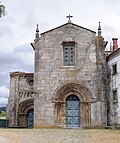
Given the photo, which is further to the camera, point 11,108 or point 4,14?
point 11,108

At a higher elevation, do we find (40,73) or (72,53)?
(72,53)

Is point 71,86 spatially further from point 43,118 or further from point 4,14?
point 4,14

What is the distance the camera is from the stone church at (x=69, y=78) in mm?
24547

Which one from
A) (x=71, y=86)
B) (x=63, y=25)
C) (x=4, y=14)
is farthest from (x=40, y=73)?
(x=4, y=14)

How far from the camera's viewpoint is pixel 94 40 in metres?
25.9

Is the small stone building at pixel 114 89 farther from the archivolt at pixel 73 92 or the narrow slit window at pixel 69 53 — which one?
Result: the narrow slit window at pixel 69 53

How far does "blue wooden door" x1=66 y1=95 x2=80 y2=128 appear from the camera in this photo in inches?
976

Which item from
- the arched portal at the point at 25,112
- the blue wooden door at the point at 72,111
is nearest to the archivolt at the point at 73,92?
the blue wooden door at the point at 72,111

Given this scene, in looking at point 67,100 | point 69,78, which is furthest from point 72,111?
point 69,78

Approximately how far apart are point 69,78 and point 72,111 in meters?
2.82

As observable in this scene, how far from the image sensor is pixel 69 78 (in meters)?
25.2

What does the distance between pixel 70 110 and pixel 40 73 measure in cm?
407

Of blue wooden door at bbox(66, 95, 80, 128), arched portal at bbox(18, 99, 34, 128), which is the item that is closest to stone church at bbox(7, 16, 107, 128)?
blue wooden door at bbox(66, 95, 80, 128)

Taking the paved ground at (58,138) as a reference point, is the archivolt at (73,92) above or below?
above
